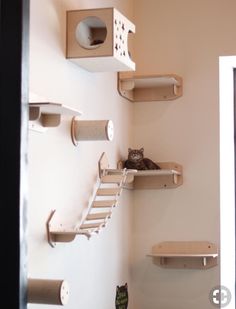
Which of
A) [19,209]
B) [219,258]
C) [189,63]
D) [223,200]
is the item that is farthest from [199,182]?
[19,209]

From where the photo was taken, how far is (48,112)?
1.56m

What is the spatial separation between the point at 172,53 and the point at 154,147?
1.47 feet

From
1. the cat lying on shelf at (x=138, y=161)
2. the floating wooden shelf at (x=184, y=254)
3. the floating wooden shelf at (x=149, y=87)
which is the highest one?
the floating wooden shelf at (x=149, y=87)

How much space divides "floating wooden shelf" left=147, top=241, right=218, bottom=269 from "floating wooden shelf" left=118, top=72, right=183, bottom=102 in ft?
Result: 2.24

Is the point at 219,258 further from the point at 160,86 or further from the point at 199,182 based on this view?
the point at 160,86

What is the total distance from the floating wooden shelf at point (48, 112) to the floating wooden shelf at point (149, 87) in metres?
0.90

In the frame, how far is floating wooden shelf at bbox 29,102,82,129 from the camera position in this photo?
55.0 inches

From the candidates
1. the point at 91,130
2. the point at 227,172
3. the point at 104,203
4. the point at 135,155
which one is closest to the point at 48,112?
the point at 91,130

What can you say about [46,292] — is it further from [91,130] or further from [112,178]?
[112,178]

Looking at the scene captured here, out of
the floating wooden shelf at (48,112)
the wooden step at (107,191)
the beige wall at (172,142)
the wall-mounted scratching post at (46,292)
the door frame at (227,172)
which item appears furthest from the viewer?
the door frame at (227,172)

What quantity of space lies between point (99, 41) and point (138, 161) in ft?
2.31

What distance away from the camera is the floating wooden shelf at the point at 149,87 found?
247 centimetres

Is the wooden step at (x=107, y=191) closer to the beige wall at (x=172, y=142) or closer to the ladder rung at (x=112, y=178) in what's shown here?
the ladder rung at (x=112, y=178)
